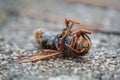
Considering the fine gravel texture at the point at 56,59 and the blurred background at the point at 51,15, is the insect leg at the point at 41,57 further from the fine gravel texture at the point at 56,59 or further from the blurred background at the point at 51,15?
the blurred background at the point at 51,15

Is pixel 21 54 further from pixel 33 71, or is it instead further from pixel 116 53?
pixel 116 53

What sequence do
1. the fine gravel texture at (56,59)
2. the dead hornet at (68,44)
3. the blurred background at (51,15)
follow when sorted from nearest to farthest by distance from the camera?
the fine gravel texture at (56,59) → the dead hornet at (68,44) → the blurred background at (51,15)

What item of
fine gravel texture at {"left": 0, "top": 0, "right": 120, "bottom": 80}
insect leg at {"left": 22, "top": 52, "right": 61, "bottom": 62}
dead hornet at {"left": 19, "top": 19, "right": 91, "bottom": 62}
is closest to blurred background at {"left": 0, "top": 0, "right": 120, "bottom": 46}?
fine gravel texture at {"left": 0, "top": 0, "right": 120, "bottom": 80}

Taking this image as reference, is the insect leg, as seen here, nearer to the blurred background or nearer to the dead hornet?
the dead hornet

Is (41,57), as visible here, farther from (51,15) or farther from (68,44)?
(51,15)

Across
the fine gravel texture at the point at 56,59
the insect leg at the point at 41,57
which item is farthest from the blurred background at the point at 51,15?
the insect leg at the point at 41,57

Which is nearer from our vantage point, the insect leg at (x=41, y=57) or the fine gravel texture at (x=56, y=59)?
the fine gravel texture at (x=56, y=59)

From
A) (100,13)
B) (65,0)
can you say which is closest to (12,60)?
(100,13)

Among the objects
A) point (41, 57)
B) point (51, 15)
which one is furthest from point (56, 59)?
point (51, 15)
